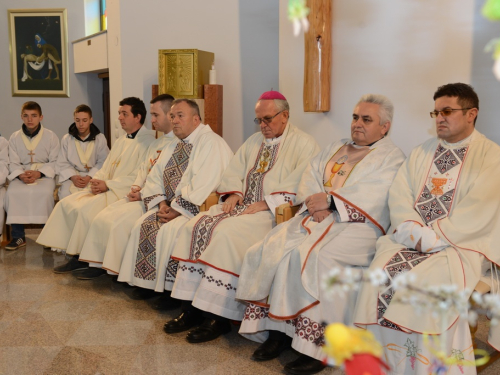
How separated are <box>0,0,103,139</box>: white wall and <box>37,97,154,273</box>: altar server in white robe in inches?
199

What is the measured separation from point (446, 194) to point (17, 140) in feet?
16.7

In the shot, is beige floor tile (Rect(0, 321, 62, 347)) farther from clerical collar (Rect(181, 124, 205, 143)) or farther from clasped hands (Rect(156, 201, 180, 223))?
clerical collar (Rect(181, 124, 205, 143))

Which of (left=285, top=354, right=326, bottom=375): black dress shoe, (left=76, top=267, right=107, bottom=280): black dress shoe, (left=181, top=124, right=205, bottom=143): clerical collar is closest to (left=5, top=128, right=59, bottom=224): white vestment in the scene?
(left=76, top=267, right=107, bottom=280): black dress shoe

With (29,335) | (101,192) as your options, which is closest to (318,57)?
(101,192)

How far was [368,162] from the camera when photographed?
3.81 metres

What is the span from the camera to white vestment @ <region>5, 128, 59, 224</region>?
6.34 metres

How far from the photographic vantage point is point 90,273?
5.30 meters

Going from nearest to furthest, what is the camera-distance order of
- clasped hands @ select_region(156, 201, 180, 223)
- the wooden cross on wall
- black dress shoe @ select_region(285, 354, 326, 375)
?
black dress shoe @ select_region(285, 354, 326, 375), clasped hands @ select_region(156, 201, 180, 223), the wooden cross on wall

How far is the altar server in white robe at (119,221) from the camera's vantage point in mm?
4838

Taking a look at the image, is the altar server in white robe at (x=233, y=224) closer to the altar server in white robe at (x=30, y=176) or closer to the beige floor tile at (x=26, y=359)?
the beige floor tile at (x=26, y=359)

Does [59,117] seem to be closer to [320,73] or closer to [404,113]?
[320,73]

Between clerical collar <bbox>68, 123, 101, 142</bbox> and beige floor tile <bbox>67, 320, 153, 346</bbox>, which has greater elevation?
clerical collar <bbox>68, 123, 101, 142</bbox>

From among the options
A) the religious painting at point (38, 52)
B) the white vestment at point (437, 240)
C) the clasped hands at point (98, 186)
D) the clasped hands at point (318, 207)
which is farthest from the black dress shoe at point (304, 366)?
the religious painting at point (38, 52)

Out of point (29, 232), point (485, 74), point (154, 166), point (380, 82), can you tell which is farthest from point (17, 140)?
point (485, 74)
